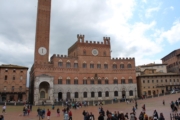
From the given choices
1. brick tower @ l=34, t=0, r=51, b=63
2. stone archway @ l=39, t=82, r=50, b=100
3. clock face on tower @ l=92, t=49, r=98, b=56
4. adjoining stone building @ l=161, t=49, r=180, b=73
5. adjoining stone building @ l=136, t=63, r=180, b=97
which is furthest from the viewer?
adjoining stone building @ l=161, t=49, r=180, b=73

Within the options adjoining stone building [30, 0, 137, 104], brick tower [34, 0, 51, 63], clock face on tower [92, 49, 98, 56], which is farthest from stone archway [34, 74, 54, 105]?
clock face on tower [92, 49, 98, 56]

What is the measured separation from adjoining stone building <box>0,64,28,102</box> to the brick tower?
969cm

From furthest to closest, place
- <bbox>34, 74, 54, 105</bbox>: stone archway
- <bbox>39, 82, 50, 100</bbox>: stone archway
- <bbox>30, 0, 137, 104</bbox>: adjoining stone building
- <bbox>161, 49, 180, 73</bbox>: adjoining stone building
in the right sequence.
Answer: <bbox>161, 49, 180, 73</bbox>: adjoining stone building → <bbox>30, 0, 137, 104</bbox>: adjoining stone building → <bbox>39, 82, 50, 100</bbox>: stone archway → <bbox>34, 74, 54, 105</bbox>: stone archway

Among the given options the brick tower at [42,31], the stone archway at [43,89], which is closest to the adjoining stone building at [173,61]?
Result: the stone archway at [43,89]

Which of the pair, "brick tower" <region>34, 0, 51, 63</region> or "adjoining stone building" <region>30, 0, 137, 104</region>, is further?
"brick tower" <region>34, 0, 51, 63</region>

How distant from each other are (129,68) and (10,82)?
113 ft

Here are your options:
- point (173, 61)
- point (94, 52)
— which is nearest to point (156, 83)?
point (173, 61)

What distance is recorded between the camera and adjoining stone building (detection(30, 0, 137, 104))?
1772 inches

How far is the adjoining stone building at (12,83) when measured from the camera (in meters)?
48.6

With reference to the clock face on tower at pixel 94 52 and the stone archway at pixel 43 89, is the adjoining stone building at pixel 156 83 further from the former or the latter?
the stone archway at pixel 43 89

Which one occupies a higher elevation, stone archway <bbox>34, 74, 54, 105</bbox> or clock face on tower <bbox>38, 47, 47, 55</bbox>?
clock face on tower <bbox>38, 47, 47, 55</bbox>

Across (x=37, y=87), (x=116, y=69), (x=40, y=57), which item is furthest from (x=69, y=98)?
(x=116, y=69)

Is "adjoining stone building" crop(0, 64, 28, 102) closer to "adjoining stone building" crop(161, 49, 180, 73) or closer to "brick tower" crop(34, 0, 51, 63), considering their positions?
"brick tower" crop(34, 0, 51, 63)

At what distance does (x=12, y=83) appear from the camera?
49906mm
